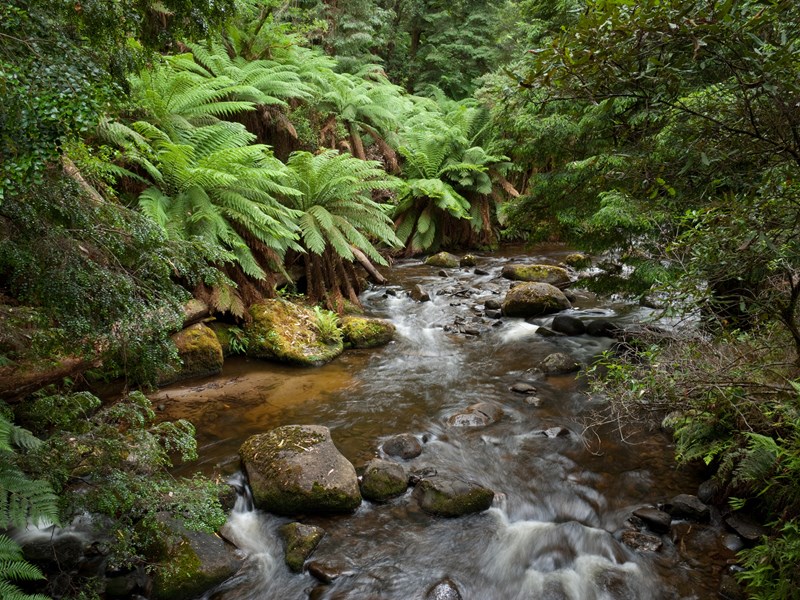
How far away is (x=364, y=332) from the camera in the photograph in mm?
7340

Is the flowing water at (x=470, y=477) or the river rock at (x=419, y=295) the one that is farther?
the river rock at (x=419, y=295)

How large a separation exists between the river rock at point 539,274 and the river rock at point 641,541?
6.72 metres

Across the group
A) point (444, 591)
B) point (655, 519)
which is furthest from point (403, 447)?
point (655, 519)

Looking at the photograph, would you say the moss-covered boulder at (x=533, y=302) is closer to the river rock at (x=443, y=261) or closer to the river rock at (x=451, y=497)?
the river rock at (x=443, y=261)

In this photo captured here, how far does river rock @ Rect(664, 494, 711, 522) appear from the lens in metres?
3.64

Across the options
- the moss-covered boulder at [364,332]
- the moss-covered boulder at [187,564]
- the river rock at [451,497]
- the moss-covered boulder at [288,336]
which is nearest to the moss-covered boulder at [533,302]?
the moss-covered boulder at [364,332]

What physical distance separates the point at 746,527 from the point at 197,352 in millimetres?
5561

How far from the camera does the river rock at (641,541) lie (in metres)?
3.50

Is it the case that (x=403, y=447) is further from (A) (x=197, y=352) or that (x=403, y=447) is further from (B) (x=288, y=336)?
(A) (x=197, y=352)

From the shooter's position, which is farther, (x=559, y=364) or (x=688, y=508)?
(x=559, y=364)

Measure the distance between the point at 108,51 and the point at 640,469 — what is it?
4939mm

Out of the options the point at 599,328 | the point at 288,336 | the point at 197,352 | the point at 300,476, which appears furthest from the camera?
the point at 599,328

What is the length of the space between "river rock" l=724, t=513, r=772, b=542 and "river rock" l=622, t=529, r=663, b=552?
1.71ft

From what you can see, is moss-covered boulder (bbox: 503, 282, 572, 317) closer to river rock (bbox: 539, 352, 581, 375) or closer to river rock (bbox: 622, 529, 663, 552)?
river rock (bbox: 539, 352, 581, 375)
